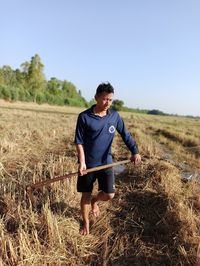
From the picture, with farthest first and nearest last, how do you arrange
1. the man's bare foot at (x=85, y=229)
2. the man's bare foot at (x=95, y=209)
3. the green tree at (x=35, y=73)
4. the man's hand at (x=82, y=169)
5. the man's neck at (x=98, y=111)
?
the green tree at (x=35, y=73) → the man's bare foot at (x=95, y=209) → the man's bare foot at (x=85, y=229) → the man's neck at (x=98, y=111) → the man's hand at (x=82, y=169)

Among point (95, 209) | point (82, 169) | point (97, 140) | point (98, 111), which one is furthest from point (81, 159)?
point (95, 209)

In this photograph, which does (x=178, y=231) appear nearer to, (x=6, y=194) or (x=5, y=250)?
(x=5, y=250)

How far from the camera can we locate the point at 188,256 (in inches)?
138

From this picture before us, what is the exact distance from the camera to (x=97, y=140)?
3.95m

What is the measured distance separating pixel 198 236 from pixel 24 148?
5663mm

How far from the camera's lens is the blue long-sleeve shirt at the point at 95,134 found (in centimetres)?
386

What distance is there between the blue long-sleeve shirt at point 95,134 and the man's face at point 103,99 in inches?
5.1

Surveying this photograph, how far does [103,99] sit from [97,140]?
48 cm

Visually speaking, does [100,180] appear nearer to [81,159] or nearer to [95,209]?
[81,159]

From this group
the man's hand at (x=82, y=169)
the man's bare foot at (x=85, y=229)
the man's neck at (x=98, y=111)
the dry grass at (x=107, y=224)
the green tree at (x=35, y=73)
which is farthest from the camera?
the green tree at (x=35, y=73)

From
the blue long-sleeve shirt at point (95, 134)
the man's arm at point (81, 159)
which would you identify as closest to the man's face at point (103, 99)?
the blue long-sleeve shirt at point (95, 134)

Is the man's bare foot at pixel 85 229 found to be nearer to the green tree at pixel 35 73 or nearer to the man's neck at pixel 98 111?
the man's neck at pixel 98 111

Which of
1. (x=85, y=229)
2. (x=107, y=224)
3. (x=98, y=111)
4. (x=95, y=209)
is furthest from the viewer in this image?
(x=95, y=209)

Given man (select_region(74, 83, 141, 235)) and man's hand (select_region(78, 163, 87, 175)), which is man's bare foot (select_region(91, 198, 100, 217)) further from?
man's hand (select_region(78, 163, 87, 175))
